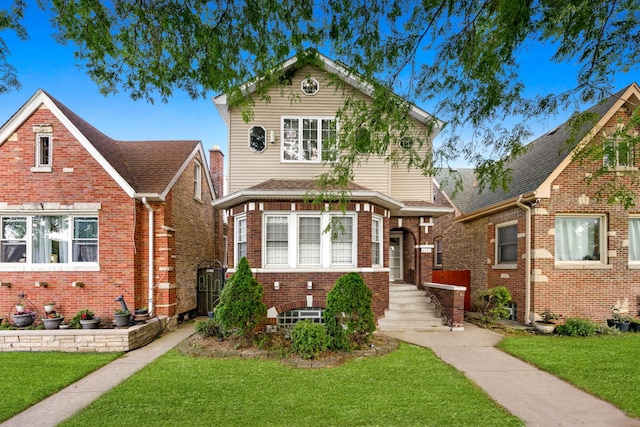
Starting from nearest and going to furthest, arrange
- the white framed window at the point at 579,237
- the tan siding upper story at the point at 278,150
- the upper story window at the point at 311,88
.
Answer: the white framed window at the point at 579,237 → the tan siding upper story at the point at 278,150 → the upper story window at the point at 311,88

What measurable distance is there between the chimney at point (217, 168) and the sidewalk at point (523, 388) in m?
11.6

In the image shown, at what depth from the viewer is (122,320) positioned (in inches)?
356

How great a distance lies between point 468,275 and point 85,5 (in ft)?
47.1

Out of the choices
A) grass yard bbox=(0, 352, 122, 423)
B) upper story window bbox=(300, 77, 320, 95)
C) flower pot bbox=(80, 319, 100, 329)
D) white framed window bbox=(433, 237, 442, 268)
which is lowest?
grass yard bbox=(0, 352, 122, 423)

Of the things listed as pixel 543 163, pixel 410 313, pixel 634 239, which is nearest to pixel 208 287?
pixel 410 313

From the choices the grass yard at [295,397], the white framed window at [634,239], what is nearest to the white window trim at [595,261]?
the white framed window at [634,239]

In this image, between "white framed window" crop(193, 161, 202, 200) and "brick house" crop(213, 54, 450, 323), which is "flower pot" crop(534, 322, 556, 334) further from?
"white framed window" crop(193, 161, 202, 200)

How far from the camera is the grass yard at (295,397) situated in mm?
4598

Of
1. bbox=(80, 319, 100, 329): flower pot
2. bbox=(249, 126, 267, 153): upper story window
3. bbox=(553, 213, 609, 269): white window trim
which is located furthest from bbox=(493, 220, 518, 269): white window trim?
bbox=(80, 319, 100, 329): flower pot

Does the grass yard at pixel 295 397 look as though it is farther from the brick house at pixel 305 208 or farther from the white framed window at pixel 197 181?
the white framed window at pixel 197 181

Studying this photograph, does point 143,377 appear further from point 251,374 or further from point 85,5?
point 85,5

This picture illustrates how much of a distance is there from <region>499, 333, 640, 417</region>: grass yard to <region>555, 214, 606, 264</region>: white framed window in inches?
95.4

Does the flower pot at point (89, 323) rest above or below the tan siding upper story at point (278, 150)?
below

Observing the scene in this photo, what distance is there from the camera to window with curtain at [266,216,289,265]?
9.78 metres
